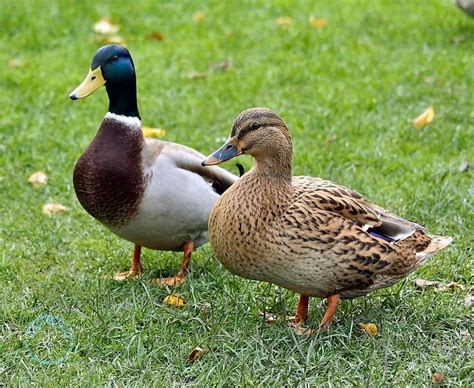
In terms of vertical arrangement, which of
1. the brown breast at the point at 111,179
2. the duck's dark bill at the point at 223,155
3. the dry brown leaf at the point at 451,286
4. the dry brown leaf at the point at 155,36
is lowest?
the dry brown leaf at the point at 155,36

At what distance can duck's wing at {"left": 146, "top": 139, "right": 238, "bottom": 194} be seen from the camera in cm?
512

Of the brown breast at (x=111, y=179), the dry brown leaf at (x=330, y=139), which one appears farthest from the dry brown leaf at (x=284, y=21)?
the brown breast at (x=111, y=179)

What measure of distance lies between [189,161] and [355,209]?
1153 millimetres

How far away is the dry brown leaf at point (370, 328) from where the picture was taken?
431 cm

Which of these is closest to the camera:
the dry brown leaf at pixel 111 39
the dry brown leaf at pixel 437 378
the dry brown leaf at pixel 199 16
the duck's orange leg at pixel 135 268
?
the dry brown leaf at pixel 437 378

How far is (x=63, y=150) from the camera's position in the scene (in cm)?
700

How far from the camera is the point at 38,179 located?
650cm

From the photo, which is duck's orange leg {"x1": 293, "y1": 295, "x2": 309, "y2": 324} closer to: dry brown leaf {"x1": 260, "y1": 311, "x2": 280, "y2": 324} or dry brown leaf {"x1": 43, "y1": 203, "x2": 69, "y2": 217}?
dry brown leaf {"x1": 260, "y1": 311, "x2": 280, "y2": 324}

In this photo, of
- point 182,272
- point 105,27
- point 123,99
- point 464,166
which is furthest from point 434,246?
point 105,27

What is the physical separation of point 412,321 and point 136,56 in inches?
196

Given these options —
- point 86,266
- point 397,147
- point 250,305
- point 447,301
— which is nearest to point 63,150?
point 86,266

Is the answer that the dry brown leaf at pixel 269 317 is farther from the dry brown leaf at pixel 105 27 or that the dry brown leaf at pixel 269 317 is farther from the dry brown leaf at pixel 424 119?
the dry brown leaf at pixel 105 27

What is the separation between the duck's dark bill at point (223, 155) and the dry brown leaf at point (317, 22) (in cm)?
524

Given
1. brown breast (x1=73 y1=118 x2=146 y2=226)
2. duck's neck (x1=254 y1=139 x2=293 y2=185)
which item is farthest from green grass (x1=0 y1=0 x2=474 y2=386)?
duck's neck (x1=254 y1=139 x2=293 y2=185)
